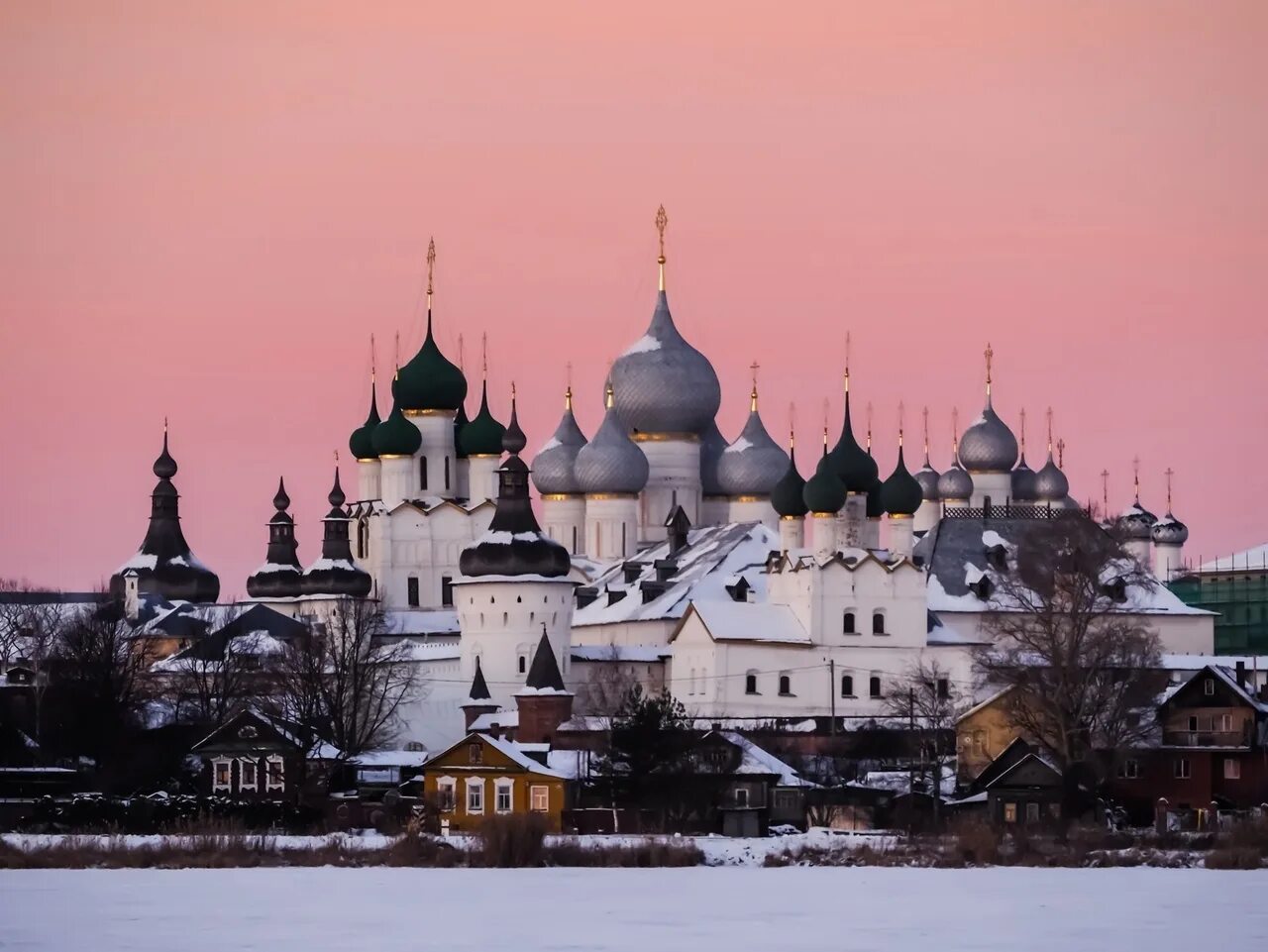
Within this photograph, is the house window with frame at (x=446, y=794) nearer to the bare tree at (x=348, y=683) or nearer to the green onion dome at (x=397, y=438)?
the bare tree at (x=348, y=683)

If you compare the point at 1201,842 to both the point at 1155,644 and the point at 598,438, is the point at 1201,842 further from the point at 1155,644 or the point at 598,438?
the point at 598,438

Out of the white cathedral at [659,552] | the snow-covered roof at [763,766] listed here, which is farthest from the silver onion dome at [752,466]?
the snow-covered roof at [763,766]

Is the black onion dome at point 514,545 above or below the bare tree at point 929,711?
above

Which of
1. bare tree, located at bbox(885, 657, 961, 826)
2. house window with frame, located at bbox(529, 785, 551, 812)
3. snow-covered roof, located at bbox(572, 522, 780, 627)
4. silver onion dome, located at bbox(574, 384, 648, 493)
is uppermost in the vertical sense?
silver onion dome, located at bbox(574, 384, 648, 493)

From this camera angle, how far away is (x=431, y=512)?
3725 inches


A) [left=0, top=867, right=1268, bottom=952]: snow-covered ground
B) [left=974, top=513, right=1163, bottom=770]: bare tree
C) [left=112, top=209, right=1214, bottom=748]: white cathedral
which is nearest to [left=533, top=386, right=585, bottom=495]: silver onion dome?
[left=112, top=209, right=1214, bottom=748]: white cathedral

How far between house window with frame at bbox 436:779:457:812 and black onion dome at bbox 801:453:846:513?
1504 cm

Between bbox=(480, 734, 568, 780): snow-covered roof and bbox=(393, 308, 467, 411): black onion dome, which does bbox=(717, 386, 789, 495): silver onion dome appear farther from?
bbox=(480, 734, 568, 780): snow-covered roof

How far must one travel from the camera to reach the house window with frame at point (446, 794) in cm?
7050

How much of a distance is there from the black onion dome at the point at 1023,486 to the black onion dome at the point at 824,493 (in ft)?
63.2

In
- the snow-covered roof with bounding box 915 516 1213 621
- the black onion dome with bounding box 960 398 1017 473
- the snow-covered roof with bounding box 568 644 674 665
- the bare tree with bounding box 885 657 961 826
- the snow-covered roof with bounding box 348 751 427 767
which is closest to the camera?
the bare tree with bounding box 885 657 961 826

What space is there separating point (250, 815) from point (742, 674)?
17685 mm

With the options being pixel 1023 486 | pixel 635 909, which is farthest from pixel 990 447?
pixel 635 909

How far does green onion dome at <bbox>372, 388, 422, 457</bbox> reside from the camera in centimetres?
9575
